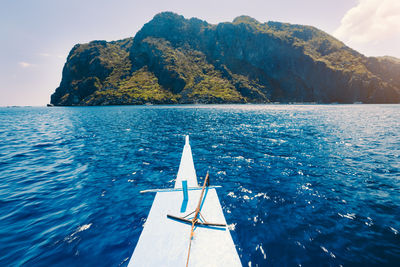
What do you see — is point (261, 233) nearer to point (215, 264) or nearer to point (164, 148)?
point (215, 264)

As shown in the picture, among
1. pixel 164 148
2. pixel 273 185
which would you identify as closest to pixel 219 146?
pixel 164 148

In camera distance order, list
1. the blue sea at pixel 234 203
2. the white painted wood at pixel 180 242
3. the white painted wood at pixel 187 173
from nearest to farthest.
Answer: the white painted wood at pixel 180 242 < the blue sea at pixel 234 203 < the white painted wood at pixel 187 173

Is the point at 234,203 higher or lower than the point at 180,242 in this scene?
lower

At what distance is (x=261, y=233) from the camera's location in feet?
26.4

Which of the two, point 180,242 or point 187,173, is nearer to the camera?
point 180,242

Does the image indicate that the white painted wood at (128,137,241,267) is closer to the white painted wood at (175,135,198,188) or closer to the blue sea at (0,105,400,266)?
the blue sea at (0,105,400,266)

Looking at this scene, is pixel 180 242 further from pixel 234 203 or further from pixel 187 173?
pixel 234 203

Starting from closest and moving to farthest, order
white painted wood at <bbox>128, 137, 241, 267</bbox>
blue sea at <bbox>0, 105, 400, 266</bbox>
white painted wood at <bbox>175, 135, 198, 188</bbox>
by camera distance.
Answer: white painted wood at <bbox>128, 137, 241, 267</bbox>, blue sea at <bbox>0, 105, 400, 266</bbox>, white painted wood at <bbox>175, 135, 198, 188</bbox>

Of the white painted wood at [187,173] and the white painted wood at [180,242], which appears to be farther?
the white painted wood at [187,173]

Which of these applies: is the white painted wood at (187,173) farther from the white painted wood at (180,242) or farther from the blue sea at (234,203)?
the blue sea at (234,203)

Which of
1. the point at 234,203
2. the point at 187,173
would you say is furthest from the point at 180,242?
the point at 234,203

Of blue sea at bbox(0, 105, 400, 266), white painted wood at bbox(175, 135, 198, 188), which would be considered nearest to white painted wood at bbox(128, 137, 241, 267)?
blue sea at bbox(0, 105, 400, 266)

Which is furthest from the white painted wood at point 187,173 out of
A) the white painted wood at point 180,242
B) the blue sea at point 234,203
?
the blue sea at point 234,203

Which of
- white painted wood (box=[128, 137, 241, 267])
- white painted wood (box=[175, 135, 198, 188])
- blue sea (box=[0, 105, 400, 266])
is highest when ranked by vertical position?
white painted wood (box=[175, 135, 198, 188])
